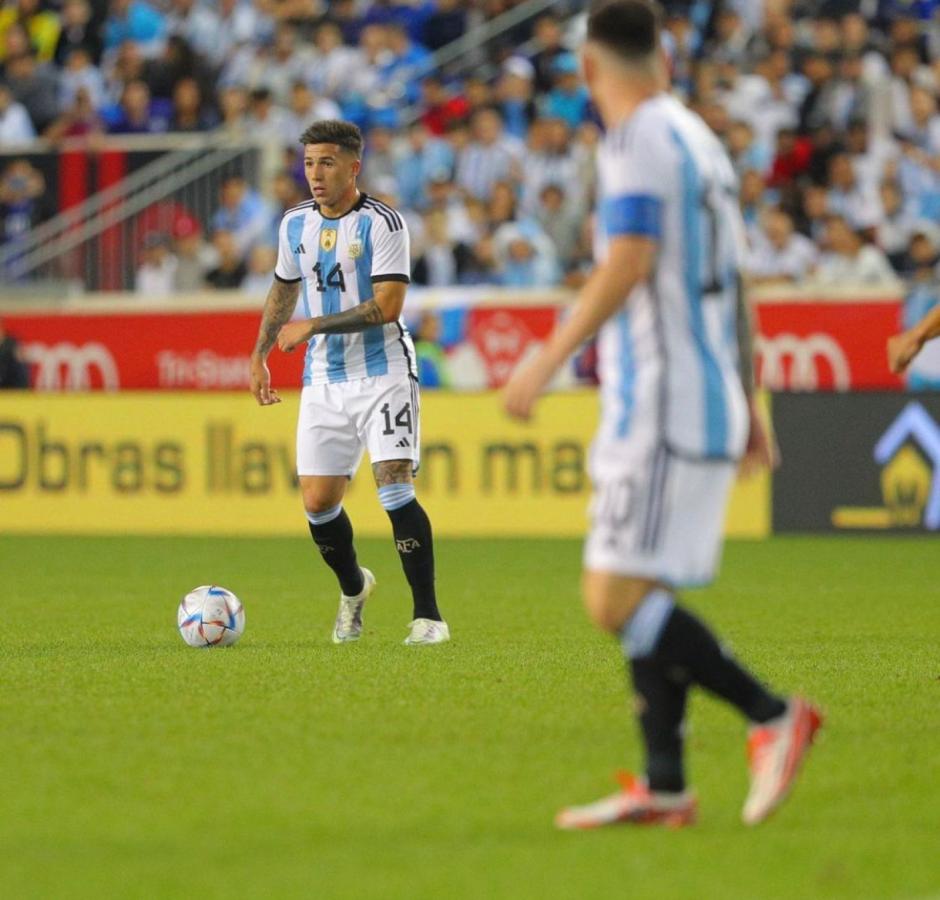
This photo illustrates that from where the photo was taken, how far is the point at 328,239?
9633 millimetres

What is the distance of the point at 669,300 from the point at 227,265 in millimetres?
16504

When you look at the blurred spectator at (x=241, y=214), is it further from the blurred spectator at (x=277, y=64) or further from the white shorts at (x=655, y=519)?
the white shorts at (x=655, y=519)

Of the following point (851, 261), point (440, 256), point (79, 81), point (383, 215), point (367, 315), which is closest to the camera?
point (367, 315)

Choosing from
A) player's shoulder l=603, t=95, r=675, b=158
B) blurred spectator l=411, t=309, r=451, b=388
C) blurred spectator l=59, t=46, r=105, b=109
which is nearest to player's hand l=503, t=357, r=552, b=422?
player's shoulder l=603, t=95, r=675, b=158

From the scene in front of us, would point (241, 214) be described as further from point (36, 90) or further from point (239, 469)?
point (239, 469)

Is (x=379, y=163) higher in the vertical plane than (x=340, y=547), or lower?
higher

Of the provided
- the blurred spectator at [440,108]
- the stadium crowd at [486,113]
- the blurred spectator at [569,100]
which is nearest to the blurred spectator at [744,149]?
the stadium crowd at [486,113]

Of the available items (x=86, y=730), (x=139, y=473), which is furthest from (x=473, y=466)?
(x=86, y=730)

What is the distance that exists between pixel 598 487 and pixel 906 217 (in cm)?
1468

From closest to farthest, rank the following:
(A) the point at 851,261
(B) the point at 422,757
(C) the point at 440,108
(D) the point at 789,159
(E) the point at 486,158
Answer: (B) the point at 422,757 < (A) the point at 851,261 < (D) the point at 789,159 < (E) the point at 486,158 < (C) the point at 440,108

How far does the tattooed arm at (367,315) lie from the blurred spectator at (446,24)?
14.4 metres

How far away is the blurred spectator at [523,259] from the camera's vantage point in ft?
65.4

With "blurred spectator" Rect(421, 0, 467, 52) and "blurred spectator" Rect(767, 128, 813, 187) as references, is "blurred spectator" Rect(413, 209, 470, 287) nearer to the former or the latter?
"blurred spectator" Rect(767, 128, 813, 187)

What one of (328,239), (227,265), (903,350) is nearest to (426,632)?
(328,239)
